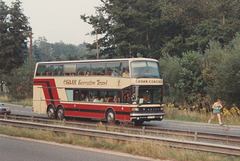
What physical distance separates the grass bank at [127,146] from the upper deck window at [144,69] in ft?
20.5

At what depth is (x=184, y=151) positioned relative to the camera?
10.4 meters

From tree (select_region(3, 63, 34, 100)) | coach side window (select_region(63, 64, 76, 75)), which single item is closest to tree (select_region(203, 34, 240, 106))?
coach side window (select_region(63, 64, 76, 75))

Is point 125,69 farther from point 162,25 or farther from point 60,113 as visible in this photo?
point 162,25

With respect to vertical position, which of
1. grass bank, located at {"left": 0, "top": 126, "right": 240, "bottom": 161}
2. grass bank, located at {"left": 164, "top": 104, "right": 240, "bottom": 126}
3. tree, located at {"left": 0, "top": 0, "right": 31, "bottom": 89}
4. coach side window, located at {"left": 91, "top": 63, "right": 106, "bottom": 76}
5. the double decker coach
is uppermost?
tree, located at {"left": 0, "top": 0, "right": 31, "bottom": 89}

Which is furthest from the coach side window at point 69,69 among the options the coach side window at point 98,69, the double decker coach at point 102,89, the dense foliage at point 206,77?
the dense foliage at point 206,77

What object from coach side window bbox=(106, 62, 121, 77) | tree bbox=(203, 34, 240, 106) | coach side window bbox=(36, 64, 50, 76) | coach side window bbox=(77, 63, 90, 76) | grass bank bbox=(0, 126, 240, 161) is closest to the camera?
grass bank bbox=(0, 126, 240, 161)

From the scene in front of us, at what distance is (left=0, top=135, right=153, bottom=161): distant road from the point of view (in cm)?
1055

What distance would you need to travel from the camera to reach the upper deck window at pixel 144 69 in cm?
1912

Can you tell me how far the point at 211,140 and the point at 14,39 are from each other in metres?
60.0

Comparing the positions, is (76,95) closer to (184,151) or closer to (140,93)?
(140,93)

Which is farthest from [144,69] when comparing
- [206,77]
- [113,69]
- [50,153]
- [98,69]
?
[206,77]

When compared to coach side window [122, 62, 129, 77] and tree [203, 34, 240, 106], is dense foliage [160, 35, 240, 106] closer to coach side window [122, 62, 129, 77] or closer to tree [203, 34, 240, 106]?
tree [203, 34, 240, 106]

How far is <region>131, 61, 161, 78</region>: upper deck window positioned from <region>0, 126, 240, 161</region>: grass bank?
6.24 metres

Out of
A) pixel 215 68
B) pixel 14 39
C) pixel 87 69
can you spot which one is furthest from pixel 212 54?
pixel 14 39
